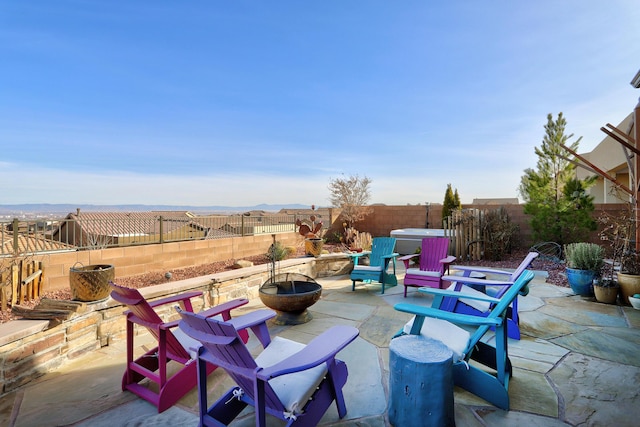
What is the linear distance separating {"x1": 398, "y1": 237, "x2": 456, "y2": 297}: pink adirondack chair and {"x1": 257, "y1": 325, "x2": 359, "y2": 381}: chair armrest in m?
3.01

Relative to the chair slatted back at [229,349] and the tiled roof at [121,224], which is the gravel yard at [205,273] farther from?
the chair slatted back at [229,349]

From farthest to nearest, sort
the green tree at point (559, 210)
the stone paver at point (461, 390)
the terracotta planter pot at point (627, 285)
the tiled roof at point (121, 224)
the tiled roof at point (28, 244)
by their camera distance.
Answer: the green tree at point (559, 210)
the tiled roof at point (121, 224)
the terracotta planter pot at point (627, 285)
the tiled roof at point (28, 244)
the stone paver at point (461, 390)

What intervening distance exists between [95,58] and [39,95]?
254cm

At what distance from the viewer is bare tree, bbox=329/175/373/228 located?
11.0 m

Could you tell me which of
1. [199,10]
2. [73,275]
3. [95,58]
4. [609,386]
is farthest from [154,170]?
[609,386]

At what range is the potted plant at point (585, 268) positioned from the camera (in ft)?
15.2

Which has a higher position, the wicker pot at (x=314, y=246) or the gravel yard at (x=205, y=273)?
the wicker pot at (x=314, y=246)

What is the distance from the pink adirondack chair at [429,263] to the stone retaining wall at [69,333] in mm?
2735

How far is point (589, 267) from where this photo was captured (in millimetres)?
4656

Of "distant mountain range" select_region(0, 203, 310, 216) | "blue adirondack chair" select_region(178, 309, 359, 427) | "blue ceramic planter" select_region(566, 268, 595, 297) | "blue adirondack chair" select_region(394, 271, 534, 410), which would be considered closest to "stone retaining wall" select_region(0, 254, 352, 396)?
"blue adirondack chair" select_region(178, 309, 359, 427)

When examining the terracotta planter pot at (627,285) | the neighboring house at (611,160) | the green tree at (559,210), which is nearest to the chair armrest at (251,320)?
the terracotta planter pot at (627,285)

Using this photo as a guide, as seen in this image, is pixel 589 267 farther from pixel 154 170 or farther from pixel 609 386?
pixel 154 170

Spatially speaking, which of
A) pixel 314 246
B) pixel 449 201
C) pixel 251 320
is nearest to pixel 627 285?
pixel 314 246

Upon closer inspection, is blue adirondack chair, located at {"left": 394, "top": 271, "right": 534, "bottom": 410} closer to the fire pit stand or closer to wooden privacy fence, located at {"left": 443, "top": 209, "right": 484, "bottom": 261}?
the fire pit stand
